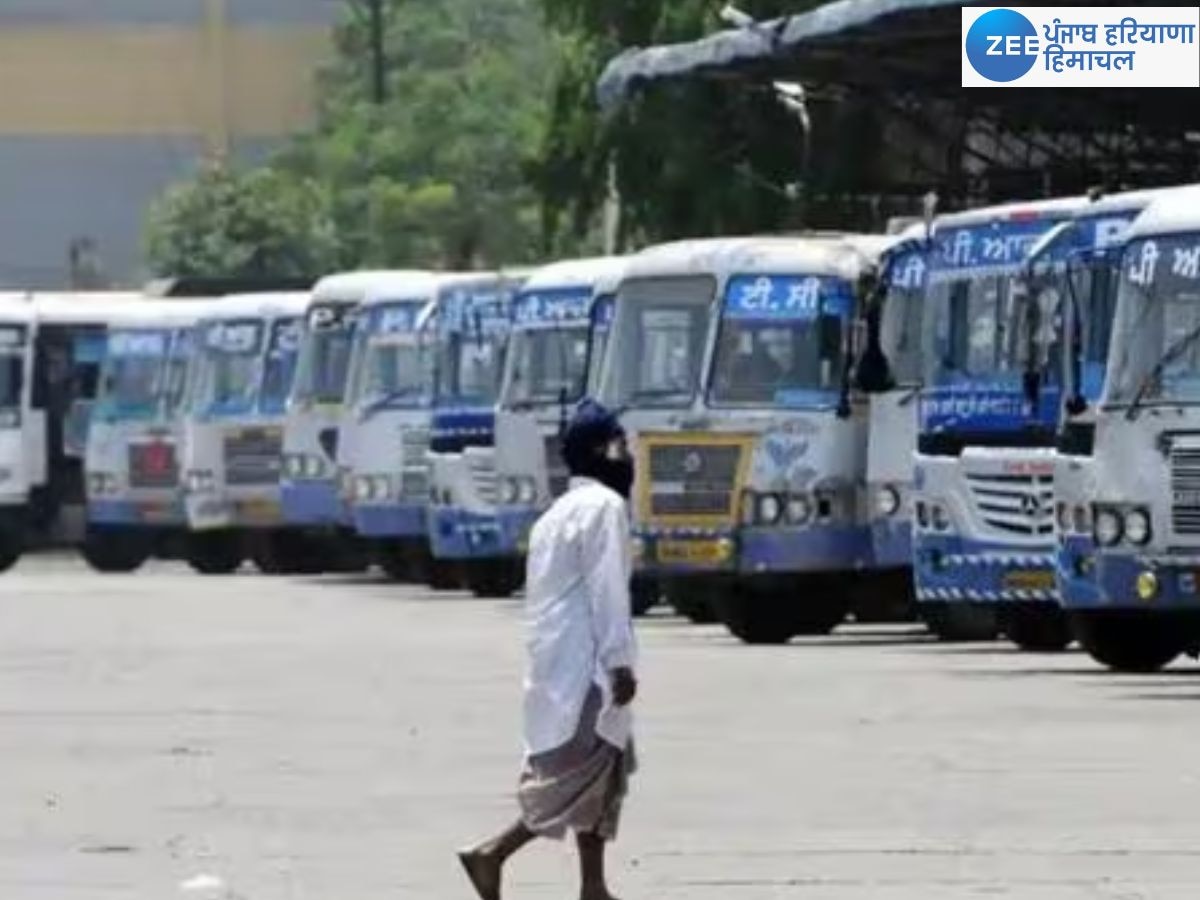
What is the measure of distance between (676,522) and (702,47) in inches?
633

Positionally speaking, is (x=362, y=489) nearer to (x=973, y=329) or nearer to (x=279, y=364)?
(x=279, y=364)

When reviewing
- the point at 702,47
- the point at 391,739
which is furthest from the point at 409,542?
the point at 391,739

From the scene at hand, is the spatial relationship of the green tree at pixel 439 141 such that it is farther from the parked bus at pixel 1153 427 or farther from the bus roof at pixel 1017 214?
the parked bus at pixel 1153 427

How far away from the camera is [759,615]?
1368 inches

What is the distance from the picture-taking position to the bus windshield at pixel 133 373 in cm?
5719

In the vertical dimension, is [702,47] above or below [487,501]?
above

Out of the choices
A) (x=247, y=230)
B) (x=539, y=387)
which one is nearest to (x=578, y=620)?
(x=539, y=387)

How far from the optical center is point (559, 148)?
5991cm

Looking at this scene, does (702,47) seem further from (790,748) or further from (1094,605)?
(790,748)

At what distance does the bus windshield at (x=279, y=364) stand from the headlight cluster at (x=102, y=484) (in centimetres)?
361

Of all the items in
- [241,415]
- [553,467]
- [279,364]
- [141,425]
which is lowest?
[141,425]

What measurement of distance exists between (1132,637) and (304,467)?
2294 cm

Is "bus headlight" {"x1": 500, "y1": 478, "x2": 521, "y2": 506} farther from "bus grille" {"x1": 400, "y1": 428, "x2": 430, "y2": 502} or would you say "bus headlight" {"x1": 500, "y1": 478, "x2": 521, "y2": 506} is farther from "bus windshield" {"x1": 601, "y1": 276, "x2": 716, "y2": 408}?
"bus windshield" {"x1": 601, "y1": 276, "x2": 716, "y2": 408}

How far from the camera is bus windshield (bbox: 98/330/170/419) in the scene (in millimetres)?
57188
